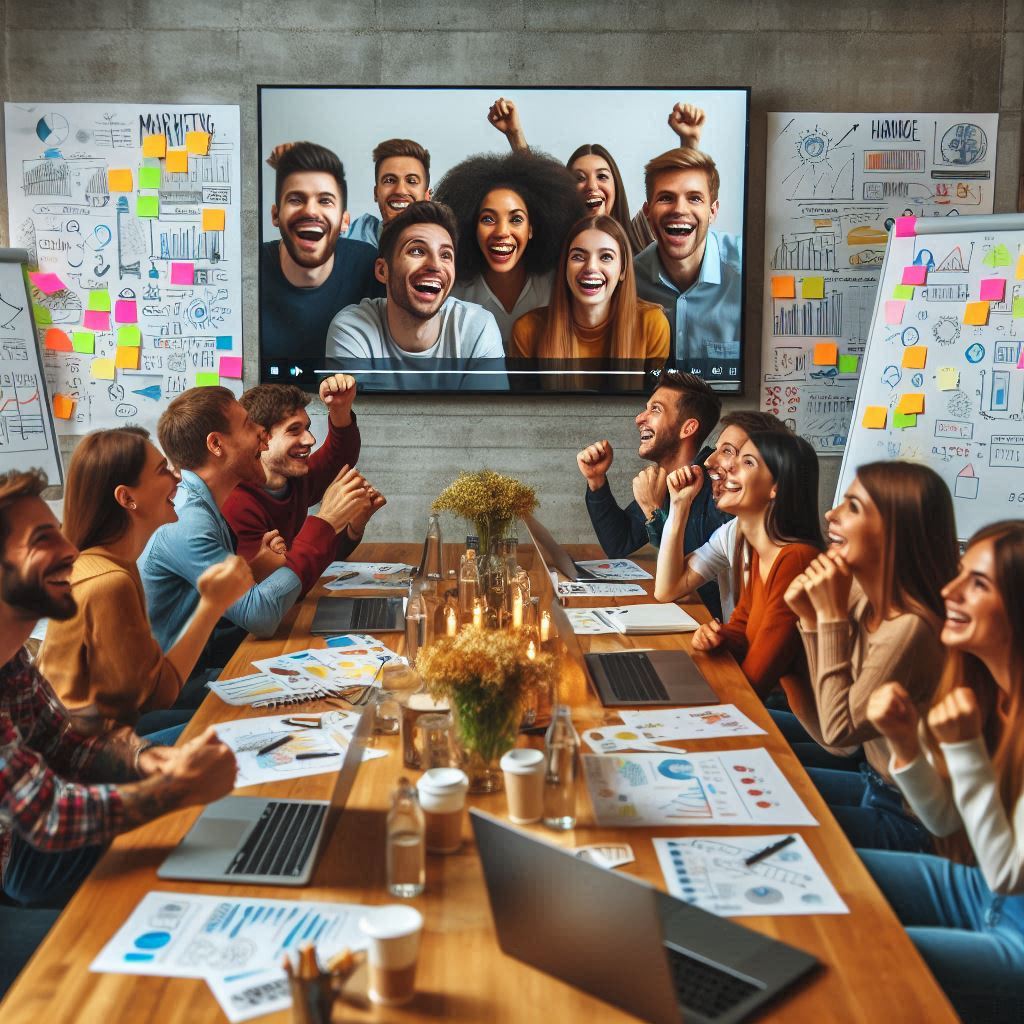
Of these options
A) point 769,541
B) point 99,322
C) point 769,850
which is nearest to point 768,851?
point 769,850

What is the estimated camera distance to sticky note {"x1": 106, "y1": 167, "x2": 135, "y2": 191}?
4.61 meters

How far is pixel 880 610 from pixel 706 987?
109 centimetres

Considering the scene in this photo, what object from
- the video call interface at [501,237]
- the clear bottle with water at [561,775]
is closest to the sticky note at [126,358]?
the video call interface at [501,237]

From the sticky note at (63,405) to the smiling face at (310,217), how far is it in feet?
3.84

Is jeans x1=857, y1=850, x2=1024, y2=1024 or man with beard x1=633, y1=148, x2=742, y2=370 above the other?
man with beard x1=633, y1=148, x2=742, y2=370

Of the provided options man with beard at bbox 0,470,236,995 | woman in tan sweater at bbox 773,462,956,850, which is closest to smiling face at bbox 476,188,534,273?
woman in tan sweater at bbox 773,462,956,850

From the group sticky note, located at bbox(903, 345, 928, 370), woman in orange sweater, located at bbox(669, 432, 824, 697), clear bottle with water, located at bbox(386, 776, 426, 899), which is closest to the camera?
clear bottle with water, located at bbox(386, 776, 426, 899)

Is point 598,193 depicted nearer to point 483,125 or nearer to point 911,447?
point 483,125

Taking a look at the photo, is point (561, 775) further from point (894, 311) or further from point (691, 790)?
Answer: point (894, 311)

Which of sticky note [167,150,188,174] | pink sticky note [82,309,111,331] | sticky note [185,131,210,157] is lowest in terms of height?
pink sticky note [82,309,111,331]

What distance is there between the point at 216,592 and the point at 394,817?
3.40 ft

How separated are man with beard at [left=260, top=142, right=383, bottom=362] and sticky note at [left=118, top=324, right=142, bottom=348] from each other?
0.54 metres

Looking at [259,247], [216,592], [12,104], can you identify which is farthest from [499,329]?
[216,592]

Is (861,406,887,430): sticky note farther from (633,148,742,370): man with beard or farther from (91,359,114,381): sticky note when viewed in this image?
(91,359,114,381): sticky note
